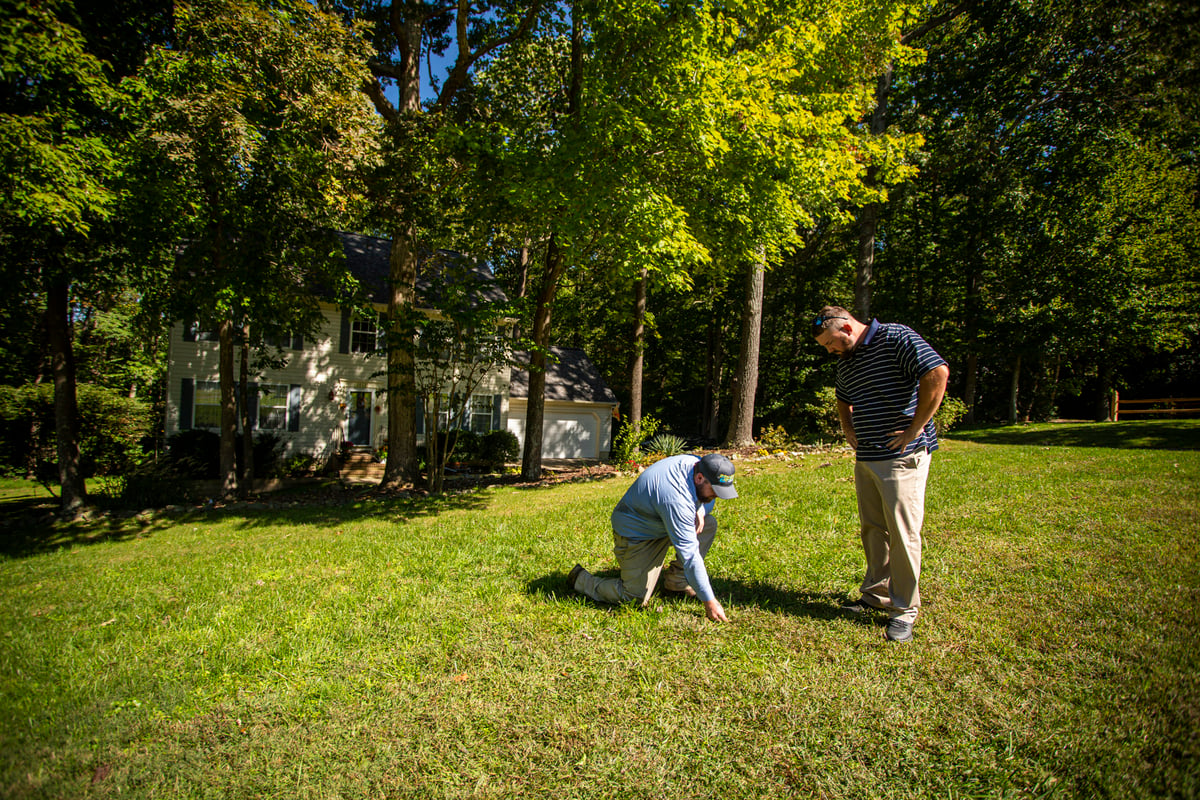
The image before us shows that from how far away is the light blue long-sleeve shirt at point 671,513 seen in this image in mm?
3385

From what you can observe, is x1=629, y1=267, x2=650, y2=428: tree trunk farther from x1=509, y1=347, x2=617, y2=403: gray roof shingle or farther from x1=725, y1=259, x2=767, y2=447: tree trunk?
x1=509, y1=347, x2=617, y2=403: gray roof shingle

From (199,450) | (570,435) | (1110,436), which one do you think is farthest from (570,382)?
(1110,436)

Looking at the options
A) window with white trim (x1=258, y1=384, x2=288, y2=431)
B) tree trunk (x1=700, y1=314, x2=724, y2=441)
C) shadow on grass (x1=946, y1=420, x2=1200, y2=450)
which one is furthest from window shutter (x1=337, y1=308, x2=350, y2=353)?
shadow on grass (x1=946, y1=420, x2=1200, y2=450)

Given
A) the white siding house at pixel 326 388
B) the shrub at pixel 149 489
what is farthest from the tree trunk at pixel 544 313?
the shrub at pixel 149 489

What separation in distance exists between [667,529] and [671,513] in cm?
11

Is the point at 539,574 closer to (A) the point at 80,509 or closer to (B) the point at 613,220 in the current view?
(B) the point at 613,220

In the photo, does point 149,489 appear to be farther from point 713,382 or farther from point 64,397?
point 713,382

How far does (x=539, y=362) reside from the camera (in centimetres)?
1304

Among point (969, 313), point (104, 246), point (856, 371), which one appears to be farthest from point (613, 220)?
point (969, 313)

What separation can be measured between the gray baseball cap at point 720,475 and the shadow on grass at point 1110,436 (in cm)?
1178

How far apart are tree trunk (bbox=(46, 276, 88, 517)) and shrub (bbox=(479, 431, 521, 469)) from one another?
1037 cm

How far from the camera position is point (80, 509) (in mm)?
9898

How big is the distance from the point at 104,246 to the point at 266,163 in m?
3.30

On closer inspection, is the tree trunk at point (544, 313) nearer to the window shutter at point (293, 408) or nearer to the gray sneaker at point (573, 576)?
the gray sneaker at point (573, 576)
